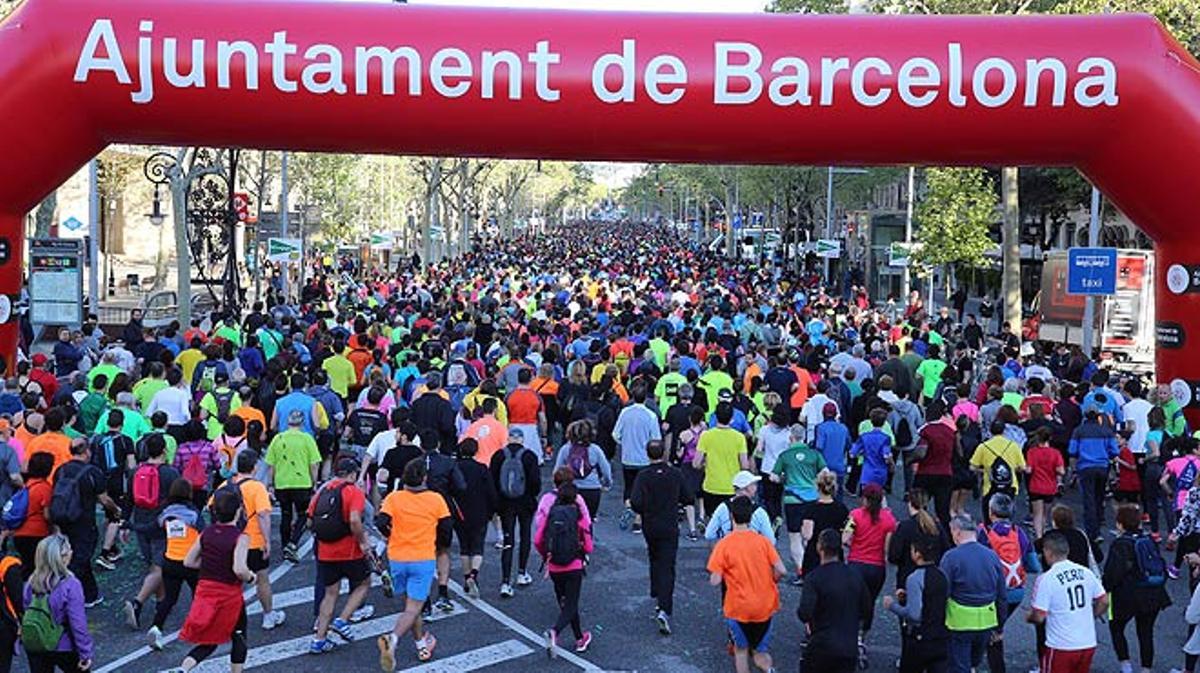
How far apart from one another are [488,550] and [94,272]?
15.0 m

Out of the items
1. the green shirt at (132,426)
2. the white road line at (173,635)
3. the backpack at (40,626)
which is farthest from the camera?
the green shirt at (132,426)

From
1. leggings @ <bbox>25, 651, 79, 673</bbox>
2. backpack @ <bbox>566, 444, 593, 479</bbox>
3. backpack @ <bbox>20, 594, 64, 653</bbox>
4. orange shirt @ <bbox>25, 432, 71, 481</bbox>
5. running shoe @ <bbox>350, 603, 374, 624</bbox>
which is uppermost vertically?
orange shirt @ <bbox>25, 432, 71, 481</bbox>

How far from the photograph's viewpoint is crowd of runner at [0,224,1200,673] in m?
7.52

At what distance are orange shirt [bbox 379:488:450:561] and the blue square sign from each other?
1339cm

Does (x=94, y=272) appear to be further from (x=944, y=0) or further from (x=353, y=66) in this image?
(x=944, y=0)

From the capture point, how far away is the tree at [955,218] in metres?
30.6

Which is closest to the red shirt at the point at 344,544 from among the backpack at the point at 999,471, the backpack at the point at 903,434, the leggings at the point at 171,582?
the leggings at the point at 171,582

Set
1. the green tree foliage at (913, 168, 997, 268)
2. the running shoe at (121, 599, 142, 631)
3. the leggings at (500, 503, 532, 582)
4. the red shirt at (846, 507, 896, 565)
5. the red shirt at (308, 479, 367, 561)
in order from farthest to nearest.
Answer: the green tree foliage at (913, 168, 997, 268)
the leggings at (500, 503, 532, 582)
the running shoe at (121, 599, 142, 631)
the red shirt at (308, 479, 367, 561)
the red shirt at (846, 507, 896, 565)

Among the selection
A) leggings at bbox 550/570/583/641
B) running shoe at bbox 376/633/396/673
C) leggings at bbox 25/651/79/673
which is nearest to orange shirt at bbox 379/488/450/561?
running shoe at bbox 376/633/396/673

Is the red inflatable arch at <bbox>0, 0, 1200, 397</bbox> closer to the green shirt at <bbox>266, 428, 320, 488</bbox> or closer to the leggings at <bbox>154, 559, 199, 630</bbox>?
the green shirt at <bbox>266, 428, 320, 488</bbox>

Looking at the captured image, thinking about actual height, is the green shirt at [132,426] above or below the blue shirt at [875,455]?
above

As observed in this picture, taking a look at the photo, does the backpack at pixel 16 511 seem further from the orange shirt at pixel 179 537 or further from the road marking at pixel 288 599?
the road marking at pixel 288 599

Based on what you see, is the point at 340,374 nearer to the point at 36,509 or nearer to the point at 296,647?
the point at 36,509

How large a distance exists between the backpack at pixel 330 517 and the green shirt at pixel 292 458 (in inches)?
78.7
